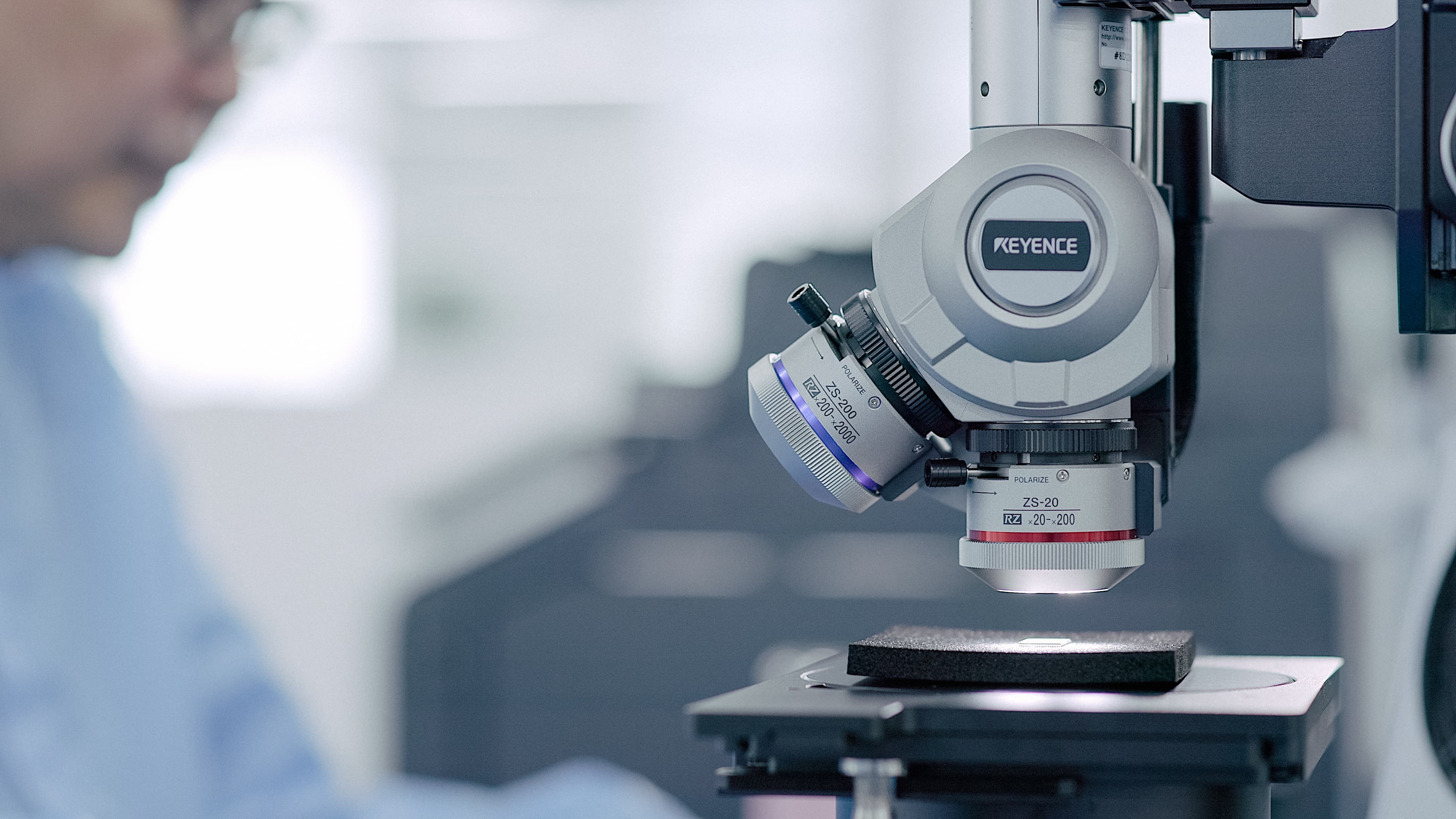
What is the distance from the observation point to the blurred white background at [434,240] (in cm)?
284

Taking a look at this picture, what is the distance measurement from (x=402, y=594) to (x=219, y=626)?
131cm

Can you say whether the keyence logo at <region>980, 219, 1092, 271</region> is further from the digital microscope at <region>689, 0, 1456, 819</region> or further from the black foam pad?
the black foam pad

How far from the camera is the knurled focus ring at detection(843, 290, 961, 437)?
2.20ft

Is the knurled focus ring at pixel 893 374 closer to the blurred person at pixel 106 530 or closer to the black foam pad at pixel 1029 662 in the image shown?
the black foam pad at pixel 1029 662

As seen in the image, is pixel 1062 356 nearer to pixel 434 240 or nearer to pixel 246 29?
pixel 246 29

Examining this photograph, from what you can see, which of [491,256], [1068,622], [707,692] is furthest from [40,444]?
[491,256]

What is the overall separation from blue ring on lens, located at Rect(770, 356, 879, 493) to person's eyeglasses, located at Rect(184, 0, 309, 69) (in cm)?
78

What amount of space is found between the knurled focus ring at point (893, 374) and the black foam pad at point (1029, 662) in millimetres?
111

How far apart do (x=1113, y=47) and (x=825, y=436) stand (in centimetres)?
23

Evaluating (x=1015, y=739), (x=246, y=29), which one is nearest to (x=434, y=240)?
(x=246, y=29)

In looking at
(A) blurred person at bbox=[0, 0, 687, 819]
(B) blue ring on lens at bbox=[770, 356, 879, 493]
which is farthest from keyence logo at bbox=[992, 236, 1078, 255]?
(A) blurred person at bbox=[0, 0, 687, 819]

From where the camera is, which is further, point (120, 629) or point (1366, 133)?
point (120, 629)

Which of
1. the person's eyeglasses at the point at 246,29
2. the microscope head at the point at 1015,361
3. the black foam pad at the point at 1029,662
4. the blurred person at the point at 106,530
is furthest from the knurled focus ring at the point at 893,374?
the person's eyeglasses at the point at 246,29

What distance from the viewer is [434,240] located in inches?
121
